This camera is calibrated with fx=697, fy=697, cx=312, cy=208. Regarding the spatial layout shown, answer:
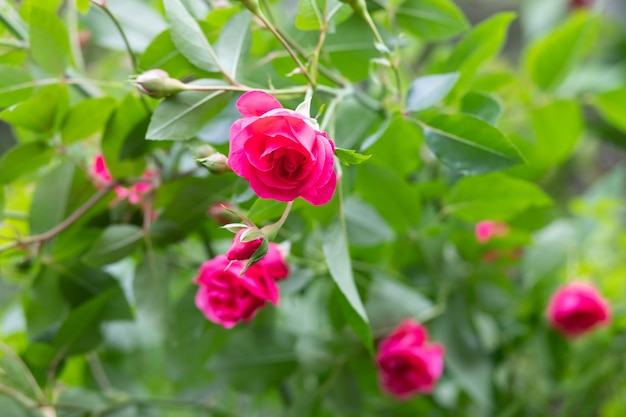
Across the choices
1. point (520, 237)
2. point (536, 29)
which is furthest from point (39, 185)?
point (536, 29)

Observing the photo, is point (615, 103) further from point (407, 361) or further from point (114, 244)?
point (114, 244)

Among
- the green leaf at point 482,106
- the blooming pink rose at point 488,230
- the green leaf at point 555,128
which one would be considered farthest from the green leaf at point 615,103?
the green leaf at point 482,106

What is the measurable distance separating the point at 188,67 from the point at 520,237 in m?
0.33

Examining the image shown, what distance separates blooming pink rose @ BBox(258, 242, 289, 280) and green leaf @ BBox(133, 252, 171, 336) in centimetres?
10

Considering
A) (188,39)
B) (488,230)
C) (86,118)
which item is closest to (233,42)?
(188,39)

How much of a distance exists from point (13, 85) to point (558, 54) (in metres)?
0.50

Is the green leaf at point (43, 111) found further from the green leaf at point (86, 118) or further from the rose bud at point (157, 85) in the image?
the rose bud at point (157, 85)

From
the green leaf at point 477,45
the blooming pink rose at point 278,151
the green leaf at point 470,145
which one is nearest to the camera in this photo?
the blooming pink rose at point 278,151

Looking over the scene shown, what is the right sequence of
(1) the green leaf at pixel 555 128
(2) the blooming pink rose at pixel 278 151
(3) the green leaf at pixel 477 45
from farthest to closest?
(1) the green leaf at pixel 555 128 → (3) the green leaf at pixel 477 45 → (2) the blooming pink rose at pixel 278 151

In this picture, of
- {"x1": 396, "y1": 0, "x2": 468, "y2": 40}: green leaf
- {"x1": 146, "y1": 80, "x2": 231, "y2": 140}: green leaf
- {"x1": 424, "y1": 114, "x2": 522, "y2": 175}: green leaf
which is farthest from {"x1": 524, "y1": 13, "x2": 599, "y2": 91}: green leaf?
{"x1": 146, "y1": 80, "x2": 231, "y2": 140}: green leaf

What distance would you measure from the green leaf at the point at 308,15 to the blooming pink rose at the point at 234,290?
0.14 metres

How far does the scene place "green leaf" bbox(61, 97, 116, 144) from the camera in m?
0.46

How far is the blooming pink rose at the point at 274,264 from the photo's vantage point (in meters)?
0.42

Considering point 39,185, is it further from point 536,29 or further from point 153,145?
point 536,29
